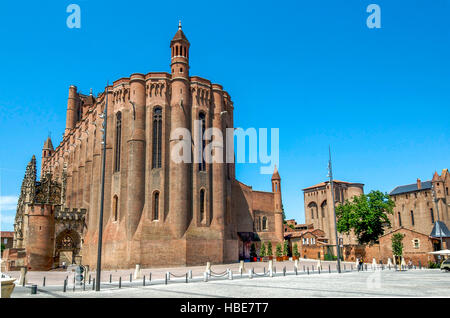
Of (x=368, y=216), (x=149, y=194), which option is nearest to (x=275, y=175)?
(x=368, y=216)

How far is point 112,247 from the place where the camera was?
41.8 m

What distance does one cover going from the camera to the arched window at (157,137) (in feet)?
145

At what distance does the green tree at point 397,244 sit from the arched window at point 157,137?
30.7 m

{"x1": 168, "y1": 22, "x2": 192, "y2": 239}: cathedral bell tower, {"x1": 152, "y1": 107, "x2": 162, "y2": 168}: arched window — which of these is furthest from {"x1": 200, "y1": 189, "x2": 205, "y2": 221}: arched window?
{"x1": 152, "y1": 107, "x2": 162, "y2": 168}: arched window

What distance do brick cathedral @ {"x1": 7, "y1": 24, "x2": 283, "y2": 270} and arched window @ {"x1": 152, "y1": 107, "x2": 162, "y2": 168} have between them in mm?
111

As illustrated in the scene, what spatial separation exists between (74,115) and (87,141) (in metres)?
24.4

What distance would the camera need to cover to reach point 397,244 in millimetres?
49625

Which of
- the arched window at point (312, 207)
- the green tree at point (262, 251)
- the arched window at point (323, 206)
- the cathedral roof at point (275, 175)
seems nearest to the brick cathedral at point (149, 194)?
the green tree at point (262, 251)

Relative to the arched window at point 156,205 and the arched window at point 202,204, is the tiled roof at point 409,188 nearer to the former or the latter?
the arched window at point 202,204

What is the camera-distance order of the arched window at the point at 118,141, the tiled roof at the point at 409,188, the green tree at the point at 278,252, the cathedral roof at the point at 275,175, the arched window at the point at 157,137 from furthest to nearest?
the tiled roof at the point at 409,188
the cathedral roof at the point at 275,175
the green tree at the point at 278,252
the arched window at the point at 118,141
the arched window at the point at 157,137
